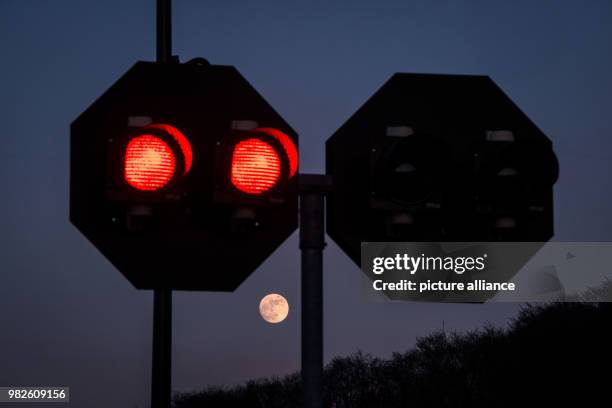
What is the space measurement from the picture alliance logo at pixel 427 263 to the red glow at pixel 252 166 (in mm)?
615

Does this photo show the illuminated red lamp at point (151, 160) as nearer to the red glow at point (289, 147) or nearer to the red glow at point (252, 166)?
the red glow at point (252, 166)

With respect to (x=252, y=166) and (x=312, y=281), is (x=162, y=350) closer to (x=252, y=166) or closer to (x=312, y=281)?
(x=312, y=281)

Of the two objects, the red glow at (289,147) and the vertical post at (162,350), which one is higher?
the red glow at (289,147)

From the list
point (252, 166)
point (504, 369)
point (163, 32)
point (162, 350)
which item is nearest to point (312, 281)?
point (252, 166)

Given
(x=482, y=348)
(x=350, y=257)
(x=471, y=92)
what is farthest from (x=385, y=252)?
(x=482, y=348)

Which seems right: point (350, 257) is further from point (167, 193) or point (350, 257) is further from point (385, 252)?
point (167, 193)

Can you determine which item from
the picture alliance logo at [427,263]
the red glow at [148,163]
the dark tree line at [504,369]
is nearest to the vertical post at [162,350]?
the red glow at [148,163]

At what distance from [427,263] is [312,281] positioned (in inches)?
25.4

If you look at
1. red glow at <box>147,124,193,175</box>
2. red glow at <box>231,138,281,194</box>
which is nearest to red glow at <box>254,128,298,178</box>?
red glow at <box>231,138,281,194</box>

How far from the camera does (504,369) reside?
137ft

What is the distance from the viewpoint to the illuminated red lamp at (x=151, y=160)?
11.1 ft

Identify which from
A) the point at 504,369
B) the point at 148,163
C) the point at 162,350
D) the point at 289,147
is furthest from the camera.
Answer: the point at 504,369

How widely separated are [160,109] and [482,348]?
42699 mm

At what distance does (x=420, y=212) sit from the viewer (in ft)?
12.4
